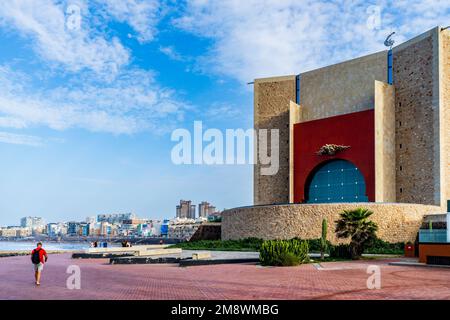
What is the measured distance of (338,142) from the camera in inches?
1687

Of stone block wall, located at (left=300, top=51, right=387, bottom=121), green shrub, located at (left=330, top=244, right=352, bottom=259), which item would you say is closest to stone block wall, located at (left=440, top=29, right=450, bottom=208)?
stone block wall, located at (left=300, top=51, right=387, bottom=121)

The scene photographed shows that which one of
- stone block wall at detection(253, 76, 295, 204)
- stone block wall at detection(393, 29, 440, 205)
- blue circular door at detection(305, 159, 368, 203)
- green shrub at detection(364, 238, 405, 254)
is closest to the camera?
green shrub at detection(364, 238, 405, 254)

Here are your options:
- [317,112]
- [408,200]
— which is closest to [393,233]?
[408,200]

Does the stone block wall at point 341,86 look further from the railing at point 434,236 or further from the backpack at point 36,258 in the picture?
the backpack at point 36,258

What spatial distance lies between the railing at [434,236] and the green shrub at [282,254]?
525 cm

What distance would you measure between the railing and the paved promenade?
261 centimetres

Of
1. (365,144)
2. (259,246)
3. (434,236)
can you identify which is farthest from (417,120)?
(434,236)

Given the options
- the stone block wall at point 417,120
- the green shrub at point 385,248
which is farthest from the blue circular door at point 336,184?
the green shrub at point 385,248

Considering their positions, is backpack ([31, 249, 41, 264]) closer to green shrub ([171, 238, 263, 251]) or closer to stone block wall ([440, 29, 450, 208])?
green shrub ([171, 238, 263, 251])

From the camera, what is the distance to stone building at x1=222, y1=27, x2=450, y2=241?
1436 inches

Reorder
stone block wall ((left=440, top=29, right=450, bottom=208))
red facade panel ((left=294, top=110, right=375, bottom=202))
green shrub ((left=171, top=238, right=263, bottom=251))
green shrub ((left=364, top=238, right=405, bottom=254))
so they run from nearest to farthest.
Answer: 1. green shrub ((left=364, top=238, right=405, bottom=254))
2. green shrub ((left=171, top=238, right=263, bottom=251))
3. stone block wall ((left=440, top=29, right=450, bottom=208))
4. red facade panel ((left=294, top=110, right=375, bottom=202))

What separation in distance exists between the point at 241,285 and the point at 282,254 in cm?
706

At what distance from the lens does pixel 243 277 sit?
52.3 ft
